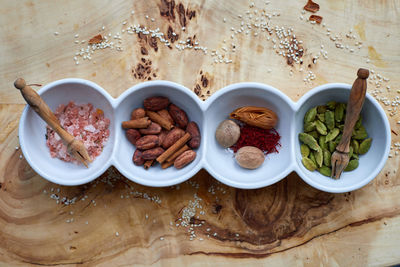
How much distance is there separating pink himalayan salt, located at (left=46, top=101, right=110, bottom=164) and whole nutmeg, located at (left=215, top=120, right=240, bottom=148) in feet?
1.44

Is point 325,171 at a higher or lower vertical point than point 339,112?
lower

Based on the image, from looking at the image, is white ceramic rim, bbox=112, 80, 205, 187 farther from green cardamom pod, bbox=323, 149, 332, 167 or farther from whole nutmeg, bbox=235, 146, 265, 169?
green cardamom pod, bbox=323, 149, 332, 167

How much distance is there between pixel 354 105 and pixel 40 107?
1.07 meters

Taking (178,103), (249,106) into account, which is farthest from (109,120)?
(249,106)

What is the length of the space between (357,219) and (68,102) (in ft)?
4.15

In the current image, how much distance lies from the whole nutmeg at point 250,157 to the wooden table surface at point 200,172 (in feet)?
0.50

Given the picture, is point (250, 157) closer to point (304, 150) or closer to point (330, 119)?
point (304, 150)

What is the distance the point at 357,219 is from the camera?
4.44 ft

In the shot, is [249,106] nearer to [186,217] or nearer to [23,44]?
[186,217]

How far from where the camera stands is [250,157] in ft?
4.05

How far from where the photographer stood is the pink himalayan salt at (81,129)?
125 cm

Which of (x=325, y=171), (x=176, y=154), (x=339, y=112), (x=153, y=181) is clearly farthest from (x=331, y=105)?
(x=153, y=181)

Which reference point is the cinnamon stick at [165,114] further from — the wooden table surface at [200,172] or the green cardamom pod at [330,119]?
the green cardamom pod at [330,119]

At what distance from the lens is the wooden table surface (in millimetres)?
1328
